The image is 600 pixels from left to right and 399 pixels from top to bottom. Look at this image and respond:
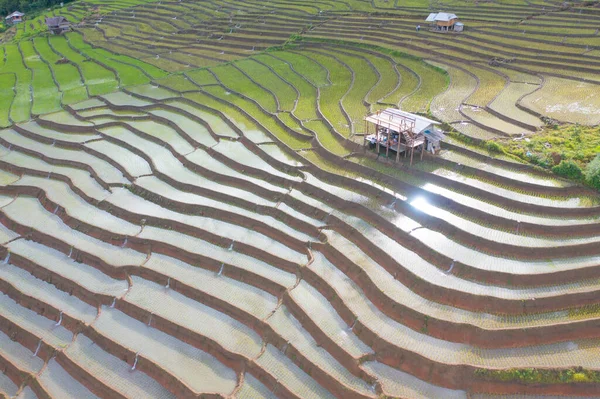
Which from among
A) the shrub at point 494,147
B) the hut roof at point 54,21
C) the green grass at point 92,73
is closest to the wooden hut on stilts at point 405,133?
the shrub at point 494,147

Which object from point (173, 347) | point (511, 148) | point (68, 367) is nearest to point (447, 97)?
point (511, 148)

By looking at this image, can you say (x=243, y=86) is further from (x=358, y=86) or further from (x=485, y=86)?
(x=485, y=86)

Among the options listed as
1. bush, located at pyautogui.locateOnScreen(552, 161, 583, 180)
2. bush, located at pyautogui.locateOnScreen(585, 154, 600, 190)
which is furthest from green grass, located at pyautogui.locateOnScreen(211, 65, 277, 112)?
bush, located at pyautogui.locateOnScreen(585, 154, 600, 190)

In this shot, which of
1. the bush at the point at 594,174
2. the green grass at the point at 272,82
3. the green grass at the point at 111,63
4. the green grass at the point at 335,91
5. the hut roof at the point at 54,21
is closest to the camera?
the bush at the point at 594,174

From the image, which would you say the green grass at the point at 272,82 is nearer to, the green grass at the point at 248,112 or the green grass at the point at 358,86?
the green grass at the point at 248,112

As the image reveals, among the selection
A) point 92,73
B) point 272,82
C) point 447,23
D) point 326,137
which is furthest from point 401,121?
point 92,73

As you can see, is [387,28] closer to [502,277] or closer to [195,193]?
[195,193]
